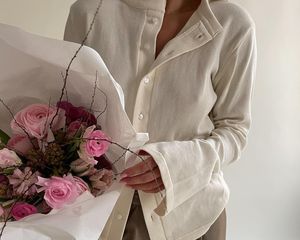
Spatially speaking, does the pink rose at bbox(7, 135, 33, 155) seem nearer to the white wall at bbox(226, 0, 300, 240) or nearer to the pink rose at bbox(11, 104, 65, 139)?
the pink rose at bbox(11, 104, 65, 139)

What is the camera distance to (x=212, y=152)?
911 mm

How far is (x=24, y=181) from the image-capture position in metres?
0.70

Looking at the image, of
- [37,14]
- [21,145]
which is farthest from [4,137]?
[37,14]

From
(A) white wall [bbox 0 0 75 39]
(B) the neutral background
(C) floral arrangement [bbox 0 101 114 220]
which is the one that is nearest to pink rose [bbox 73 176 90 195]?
(C) floral arrangement [bbox 0 101 114 220]

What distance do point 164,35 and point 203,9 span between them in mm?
96

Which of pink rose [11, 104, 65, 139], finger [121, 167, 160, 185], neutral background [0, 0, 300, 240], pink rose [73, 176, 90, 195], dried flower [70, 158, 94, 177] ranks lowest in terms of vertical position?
neutral background [0, 0, 300, 240]

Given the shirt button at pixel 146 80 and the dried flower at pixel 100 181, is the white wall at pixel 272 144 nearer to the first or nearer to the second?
the shirt button at pixel 146 80

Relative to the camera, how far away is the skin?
2.67 ft

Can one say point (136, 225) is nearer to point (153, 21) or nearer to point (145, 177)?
point (145, 177)

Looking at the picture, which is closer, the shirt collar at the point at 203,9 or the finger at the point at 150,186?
the finger at the point at 150,186

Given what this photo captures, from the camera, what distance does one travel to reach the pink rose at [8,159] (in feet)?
2.31

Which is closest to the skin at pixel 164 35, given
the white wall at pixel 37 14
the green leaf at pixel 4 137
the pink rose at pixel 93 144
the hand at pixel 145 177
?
the hand at pixel 145 177

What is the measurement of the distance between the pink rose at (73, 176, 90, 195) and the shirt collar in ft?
1.43

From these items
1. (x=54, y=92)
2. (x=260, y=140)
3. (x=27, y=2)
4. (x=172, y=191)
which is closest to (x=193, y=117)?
(x=172, y=191)
